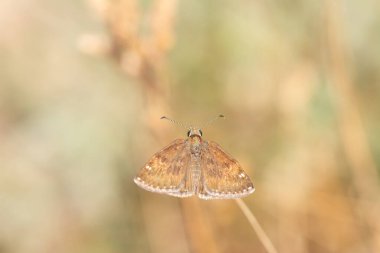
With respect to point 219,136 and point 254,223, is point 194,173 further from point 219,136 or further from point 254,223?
point 219,136

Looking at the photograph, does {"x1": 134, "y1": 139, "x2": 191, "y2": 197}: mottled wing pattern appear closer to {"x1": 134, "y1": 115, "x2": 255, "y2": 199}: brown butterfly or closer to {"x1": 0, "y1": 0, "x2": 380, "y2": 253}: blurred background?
{"x1": 134, "y1": 115, "x2": 255, "y2": 199}: brown butterfly

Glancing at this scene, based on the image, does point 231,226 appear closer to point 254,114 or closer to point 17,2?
point 254,114

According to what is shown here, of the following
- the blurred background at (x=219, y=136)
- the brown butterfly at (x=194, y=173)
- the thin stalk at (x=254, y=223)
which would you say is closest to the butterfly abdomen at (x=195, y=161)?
the brown butterfly at (x=194, y=173)

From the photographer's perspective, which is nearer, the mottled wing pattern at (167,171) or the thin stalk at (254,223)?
the thin stalk at (254,223)

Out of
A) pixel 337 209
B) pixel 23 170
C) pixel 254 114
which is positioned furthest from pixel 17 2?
pixel 337 209

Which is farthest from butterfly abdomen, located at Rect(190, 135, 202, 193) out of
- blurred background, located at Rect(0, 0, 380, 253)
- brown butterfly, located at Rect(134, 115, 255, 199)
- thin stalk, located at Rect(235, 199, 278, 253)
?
blurred background, located at Rect(0, 0, 380, 253)

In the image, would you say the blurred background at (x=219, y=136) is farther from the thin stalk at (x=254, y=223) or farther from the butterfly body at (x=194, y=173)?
the thin stalk at (x=254, y=223)
